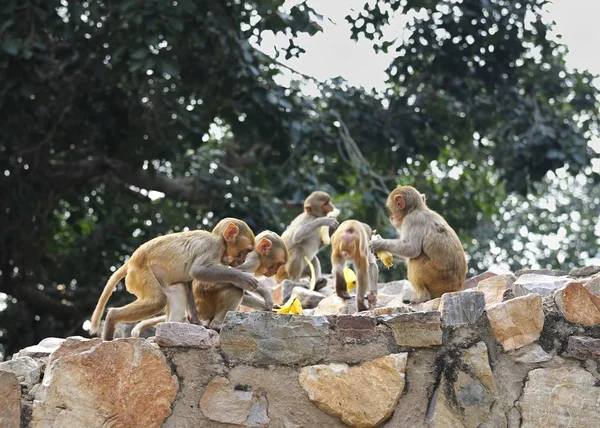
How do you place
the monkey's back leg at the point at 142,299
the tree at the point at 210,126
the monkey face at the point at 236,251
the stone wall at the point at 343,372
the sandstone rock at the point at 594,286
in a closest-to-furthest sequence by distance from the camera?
the stone wall at the point at 343,372 < the sandstone rock at the point at 594,286 < the monkey's back leg at the point at 142,299 < the monkey face at the point at 236,251 < the tree at the point at 210,126

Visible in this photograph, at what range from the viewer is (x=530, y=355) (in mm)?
4883

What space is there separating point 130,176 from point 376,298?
6699 millimetres

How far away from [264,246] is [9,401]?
2.38m

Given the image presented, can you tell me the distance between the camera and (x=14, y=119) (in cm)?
1266

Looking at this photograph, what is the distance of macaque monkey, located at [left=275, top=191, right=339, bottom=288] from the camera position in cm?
1069

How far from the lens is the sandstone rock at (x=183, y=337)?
4.82 m

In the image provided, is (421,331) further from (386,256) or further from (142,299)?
(386,256)

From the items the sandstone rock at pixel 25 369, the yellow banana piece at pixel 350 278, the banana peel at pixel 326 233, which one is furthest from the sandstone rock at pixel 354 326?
the banana peel at pixel 326 233

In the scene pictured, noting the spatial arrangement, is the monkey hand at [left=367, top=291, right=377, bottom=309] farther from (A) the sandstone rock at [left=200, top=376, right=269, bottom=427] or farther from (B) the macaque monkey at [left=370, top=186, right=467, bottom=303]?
(A) the sandstone rock at [left=200, top=376, right=269, bottom=427]

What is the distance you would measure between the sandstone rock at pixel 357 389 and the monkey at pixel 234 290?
1.53m

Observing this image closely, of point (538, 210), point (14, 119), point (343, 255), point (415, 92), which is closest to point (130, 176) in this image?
point (14, 119)

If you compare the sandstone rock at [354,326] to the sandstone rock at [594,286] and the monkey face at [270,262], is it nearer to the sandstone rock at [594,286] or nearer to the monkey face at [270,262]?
the sandstone rock at [594,286]

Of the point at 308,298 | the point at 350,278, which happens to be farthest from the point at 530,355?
the point at 350,278

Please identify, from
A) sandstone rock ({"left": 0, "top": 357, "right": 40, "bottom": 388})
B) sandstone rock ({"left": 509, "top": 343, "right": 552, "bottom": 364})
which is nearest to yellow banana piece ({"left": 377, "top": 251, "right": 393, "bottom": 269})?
sandstone rock ({"left": 509, "top": 343, "right": 552, "bottom": 364})
